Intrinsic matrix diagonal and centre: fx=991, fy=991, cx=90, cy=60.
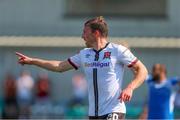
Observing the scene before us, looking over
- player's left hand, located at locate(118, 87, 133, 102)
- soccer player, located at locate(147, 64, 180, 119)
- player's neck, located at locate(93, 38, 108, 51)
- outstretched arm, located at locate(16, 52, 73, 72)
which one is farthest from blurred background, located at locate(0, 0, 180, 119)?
player's left hand, located at locate(118, 87, 133, 102)

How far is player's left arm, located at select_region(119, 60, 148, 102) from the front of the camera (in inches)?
381

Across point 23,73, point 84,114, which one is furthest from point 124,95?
point 23,73

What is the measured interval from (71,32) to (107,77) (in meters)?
20.5

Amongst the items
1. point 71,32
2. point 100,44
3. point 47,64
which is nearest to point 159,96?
point 47,64

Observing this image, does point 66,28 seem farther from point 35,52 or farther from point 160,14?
point 160,14

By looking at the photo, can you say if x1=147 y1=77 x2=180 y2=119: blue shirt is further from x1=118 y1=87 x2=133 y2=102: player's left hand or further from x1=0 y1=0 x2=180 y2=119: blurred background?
x1=0 y1=0 x2=180 y2=119: blurred background

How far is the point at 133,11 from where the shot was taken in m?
31.5

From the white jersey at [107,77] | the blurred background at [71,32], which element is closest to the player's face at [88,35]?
the white jersey at [107,77]

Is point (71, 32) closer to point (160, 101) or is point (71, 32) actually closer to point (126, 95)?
point (160, 101)

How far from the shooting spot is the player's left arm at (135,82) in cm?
969

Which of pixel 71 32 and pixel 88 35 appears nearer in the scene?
pixel 88 35

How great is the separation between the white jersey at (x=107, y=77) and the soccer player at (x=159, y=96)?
4.14m

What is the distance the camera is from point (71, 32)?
30.5 m

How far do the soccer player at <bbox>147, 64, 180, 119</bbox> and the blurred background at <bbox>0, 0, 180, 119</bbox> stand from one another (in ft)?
46.1
